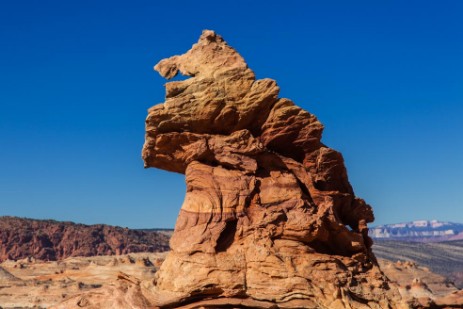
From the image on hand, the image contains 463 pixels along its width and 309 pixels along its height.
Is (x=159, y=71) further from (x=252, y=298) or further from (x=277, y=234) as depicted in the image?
(x=252, y=298)

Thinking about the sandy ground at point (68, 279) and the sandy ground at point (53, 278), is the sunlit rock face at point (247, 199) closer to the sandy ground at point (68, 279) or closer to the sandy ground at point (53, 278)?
the sandy ground at point (68, 279)

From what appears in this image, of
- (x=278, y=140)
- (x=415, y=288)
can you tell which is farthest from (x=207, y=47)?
(x=415, y=288)

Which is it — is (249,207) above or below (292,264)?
above

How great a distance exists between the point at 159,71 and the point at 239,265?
7.95 m

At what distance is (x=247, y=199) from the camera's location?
20.6 meters

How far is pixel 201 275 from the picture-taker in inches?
741

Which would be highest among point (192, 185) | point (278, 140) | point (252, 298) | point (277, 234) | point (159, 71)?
point (159, 71)

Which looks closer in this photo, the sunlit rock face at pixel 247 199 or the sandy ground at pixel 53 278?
the sunlit rock face at pixel 247 199

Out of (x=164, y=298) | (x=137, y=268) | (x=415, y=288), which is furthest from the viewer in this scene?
(x=137, y=268)

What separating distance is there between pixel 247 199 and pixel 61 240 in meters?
130

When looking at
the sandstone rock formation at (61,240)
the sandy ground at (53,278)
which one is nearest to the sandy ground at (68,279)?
the sandy ground at (53,278)

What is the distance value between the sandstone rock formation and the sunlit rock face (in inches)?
4613

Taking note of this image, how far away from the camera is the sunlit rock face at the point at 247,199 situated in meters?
19.1

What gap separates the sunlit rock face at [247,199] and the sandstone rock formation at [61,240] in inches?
4613
